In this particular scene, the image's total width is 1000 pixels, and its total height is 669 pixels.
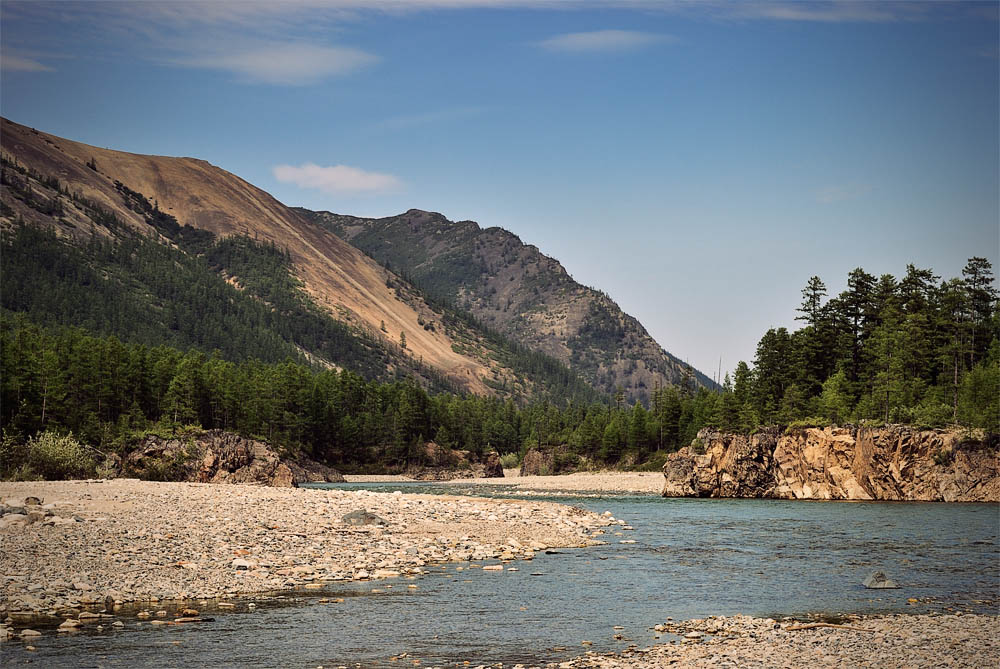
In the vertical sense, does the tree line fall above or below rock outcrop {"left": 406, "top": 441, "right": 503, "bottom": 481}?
above

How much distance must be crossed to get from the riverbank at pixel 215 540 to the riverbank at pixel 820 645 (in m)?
12.6

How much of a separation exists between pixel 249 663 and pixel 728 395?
307 ft

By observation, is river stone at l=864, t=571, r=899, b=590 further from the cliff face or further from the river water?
the cliff face

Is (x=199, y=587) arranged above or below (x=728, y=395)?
below

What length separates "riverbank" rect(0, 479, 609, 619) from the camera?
83.3 ft

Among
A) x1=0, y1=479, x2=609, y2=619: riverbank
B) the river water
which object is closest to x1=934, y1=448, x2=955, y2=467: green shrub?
the river water

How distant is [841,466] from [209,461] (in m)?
64.8

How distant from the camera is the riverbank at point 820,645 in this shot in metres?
18.2

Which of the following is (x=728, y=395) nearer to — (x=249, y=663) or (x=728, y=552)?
(x=728, y=552)

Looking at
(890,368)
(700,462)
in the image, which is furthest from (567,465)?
(890,368)

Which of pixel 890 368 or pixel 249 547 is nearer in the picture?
pixel 249 547

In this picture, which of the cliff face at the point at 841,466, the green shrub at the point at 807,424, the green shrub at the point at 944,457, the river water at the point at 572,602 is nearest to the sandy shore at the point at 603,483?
the cliff face at the point at 841,466

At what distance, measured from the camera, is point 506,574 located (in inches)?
1227

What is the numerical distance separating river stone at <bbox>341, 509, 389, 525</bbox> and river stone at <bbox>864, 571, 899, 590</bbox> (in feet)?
74.3
